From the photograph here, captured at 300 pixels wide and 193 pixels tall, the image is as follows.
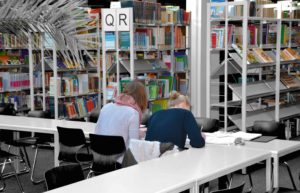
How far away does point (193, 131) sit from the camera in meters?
4.48

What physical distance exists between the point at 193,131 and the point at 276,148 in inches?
30.0

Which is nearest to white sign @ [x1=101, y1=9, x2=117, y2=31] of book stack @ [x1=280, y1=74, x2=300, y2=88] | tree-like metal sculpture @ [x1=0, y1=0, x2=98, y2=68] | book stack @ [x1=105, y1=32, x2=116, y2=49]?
book stack @ [x1=105, y1=32, x2=116, y2=49]

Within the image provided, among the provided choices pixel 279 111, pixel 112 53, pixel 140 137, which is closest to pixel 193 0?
pixel 112 53

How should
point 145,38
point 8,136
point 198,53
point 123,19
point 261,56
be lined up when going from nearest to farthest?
1. point 8,136
2. point 123,19
3. point 261,56
4. point 145,38
5. point 198,53

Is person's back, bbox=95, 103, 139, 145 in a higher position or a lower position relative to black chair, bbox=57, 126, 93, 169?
higher

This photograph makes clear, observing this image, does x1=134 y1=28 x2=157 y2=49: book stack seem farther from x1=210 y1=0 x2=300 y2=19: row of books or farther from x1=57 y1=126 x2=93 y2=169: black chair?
x1=57 y1=126 x2=93 y2=169: black chair

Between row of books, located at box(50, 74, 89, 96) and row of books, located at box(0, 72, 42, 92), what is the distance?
55 centimetres

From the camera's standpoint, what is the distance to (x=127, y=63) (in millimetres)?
7926

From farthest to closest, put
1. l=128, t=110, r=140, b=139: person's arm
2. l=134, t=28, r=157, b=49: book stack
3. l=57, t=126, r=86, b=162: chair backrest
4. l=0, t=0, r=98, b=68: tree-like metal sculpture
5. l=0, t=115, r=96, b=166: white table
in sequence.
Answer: l=134, t=28, r=157, b=49: book stack → l=0, t=115, r=96, b=166: white table → l=57, t=126, r=86, b=162: chair backrest → l=128, t=110, r=140, b=139: person's arm → l=0, t=0, r=98, b=68: tree-like metal sculpture

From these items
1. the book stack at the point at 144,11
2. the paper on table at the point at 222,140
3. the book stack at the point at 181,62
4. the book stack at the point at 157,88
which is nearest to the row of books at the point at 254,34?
the book stack at the point at 144,11

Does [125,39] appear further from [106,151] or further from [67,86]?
[106,151]

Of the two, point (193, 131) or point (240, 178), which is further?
point (240, 178)

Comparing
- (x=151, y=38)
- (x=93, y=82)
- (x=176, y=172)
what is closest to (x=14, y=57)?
(x=93, y=82)

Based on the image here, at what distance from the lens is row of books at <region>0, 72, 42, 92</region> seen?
882cm
